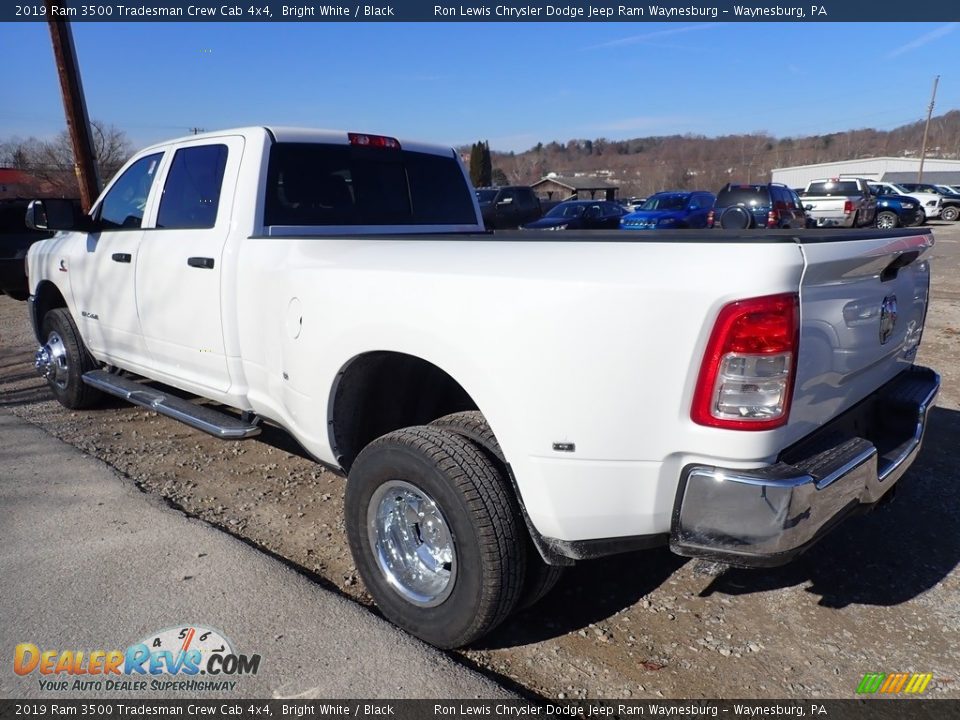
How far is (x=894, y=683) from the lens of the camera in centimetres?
250

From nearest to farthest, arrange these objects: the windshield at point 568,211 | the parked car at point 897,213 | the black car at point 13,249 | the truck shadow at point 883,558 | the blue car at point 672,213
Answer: the truck shadow at point 883,558, the black car at point 13,249, the blue car at point 672,213, the windshield at point 568,211, the parked car at point 897,213

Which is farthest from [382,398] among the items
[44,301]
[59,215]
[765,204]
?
[765,204]

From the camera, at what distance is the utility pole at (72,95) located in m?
9.21

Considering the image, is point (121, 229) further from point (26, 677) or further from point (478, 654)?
point (478, 654)

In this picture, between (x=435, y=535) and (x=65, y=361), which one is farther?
(x=65, y=361)

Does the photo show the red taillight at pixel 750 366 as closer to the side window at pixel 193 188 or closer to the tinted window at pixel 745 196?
the side window at pixel 193 188

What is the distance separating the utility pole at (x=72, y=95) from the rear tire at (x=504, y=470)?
931 cm

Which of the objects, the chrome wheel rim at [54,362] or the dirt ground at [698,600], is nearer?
the dirt ground at [698,600]

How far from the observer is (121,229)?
461 centimetres

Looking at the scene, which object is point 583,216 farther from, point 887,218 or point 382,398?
point 382,398

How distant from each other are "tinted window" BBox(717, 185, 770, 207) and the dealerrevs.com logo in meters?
16.3

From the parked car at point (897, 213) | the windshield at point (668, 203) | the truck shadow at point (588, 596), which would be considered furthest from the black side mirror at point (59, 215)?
the parked car at point (897, 213)
